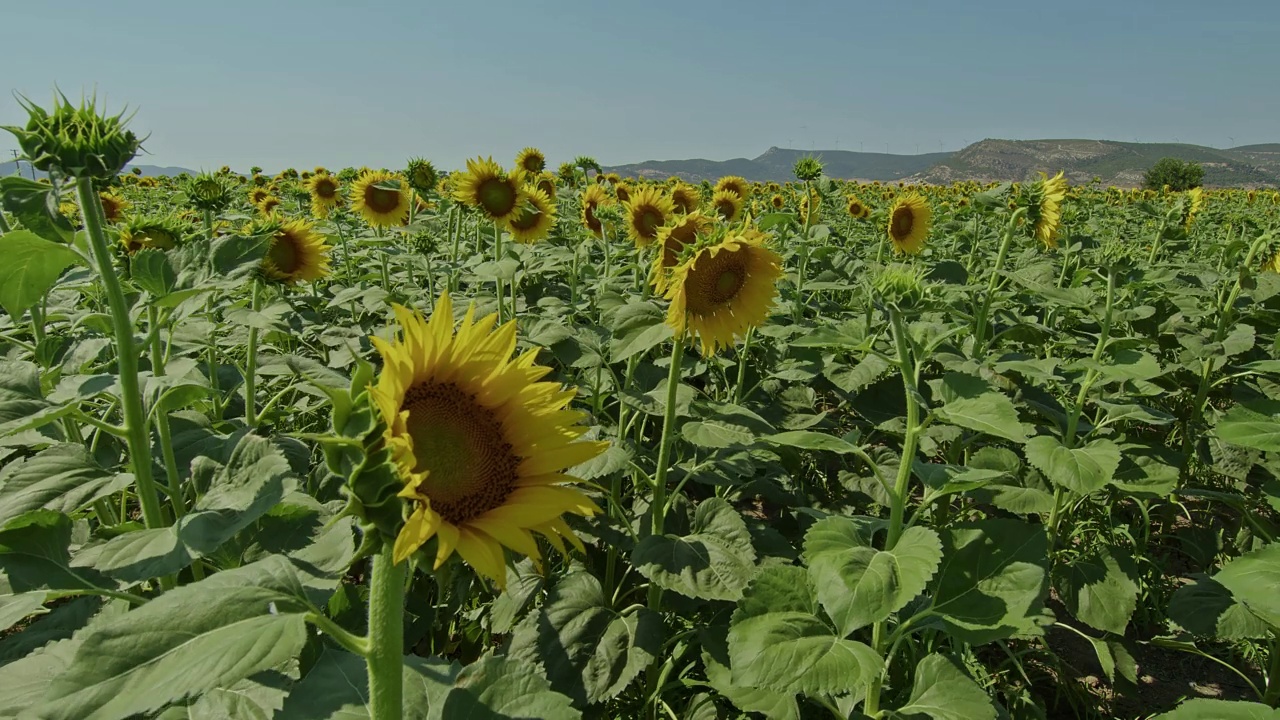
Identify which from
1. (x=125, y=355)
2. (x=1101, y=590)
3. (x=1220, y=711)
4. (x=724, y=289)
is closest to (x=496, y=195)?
(x=724, y=289)

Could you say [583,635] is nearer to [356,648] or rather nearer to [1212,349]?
[356,648]

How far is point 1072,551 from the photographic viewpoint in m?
2.96

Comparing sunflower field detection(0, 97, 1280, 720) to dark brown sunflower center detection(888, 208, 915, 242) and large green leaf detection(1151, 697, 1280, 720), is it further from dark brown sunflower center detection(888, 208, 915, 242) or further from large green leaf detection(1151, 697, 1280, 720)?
dark brown sunflower center detection(888, 208, 915, 242)

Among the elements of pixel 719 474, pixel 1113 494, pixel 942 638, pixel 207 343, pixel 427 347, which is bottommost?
pixel 942 638

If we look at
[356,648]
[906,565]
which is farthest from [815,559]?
[356,648]

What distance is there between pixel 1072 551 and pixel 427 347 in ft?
9.74

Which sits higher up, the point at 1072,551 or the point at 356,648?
the point at 356,648

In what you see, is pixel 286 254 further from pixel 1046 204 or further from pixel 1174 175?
pixel 1174 175

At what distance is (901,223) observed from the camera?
18.4ft

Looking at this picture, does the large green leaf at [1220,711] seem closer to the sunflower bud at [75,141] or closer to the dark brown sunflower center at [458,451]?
the dark brown sunflower center at [458,451]

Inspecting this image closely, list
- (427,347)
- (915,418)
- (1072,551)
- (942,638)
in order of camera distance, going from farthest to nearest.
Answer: (1072,551) → (942,638) → (915,418) → (427,347)

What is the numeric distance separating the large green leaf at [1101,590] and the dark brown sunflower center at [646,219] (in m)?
2.75

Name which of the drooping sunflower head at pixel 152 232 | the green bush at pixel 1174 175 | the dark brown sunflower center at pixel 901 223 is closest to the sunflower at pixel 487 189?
the drooping sunflower head at pixel 152 232

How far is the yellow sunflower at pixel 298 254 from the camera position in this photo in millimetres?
3150
